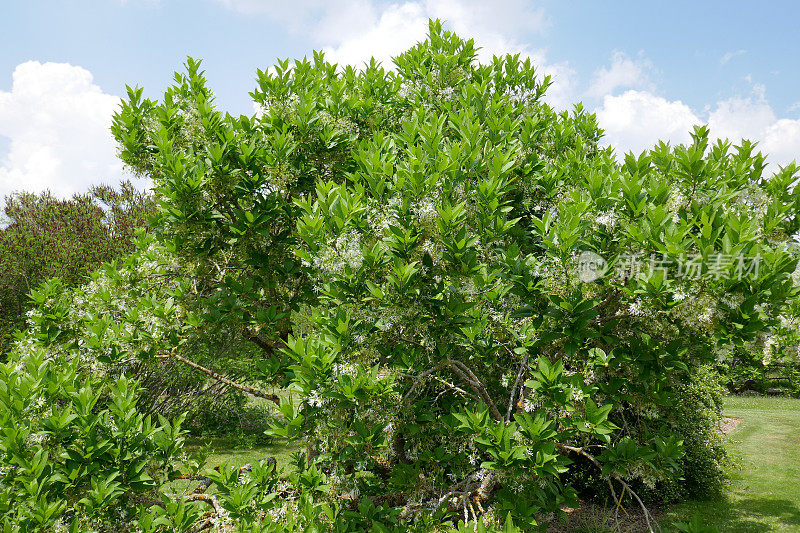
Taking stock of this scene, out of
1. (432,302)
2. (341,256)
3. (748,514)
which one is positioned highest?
(341,256)

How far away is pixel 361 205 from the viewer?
136 inches

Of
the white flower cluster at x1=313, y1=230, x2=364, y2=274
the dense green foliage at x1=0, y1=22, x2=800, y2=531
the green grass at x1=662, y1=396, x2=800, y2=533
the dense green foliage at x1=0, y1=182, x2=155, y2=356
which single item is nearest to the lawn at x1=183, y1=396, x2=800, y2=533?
the green grass at x1=662, y1=396, x2=800, y2=533

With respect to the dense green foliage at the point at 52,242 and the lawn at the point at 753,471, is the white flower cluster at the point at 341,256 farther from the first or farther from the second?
the dense green foliage at the point at 52,242

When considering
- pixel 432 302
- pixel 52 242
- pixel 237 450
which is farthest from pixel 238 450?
pixel 432 302

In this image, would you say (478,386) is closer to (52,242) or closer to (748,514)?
(748,514)

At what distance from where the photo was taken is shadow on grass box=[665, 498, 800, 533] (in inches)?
295

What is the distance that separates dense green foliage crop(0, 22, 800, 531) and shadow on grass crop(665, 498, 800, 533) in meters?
4.47

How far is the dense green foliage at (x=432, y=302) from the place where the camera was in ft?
10.2

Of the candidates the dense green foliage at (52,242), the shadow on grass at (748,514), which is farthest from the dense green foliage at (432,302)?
the dense green foliage at (52,242)

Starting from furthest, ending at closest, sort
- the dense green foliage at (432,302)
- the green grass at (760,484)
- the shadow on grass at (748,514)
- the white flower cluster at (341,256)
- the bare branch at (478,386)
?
1. the green grass at (760,484)
2. the shadow on grass at (748,514)
3. the bare branch at (478,386)
4. the white flower cluster at (341,256)
5. the dense green foliage at (432,302)

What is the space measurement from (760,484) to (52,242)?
19483mm

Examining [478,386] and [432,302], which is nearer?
[432,302]

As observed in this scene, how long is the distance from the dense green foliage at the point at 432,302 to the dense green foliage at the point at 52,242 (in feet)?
33.1

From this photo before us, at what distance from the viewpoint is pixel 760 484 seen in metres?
9.73
